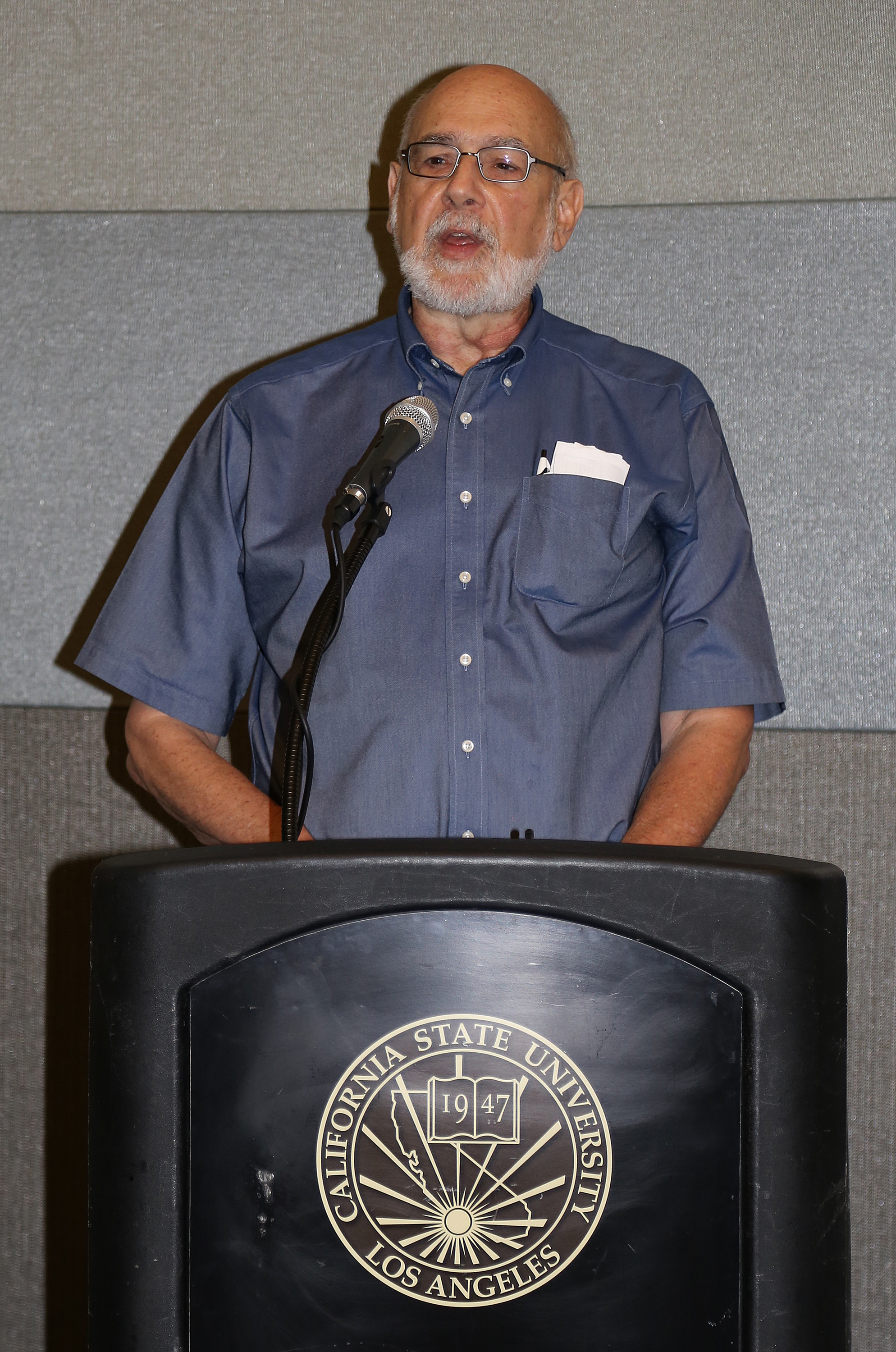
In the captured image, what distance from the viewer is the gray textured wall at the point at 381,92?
1.61 meters

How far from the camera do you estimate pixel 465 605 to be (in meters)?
1.28

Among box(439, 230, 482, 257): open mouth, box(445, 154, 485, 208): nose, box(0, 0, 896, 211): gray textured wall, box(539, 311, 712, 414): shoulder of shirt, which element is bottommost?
box(539, 311, 712, 414): shoulder of shirt

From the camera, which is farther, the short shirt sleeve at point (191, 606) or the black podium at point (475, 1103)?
the short shirt sleeve at point (191, 606)

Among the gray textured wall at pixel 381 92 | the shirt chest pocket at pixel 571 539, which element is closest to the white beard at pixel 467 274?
the shirt chest pocket at pixel 571 539

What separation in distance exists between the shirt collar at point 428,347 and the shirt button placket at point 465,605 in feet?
0.13

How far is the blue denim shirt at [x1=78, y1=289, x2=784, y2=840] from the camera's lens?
125 centimetres

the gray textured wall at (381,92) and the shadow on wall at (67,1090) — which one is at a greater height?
the gray textured wall at (381,92)

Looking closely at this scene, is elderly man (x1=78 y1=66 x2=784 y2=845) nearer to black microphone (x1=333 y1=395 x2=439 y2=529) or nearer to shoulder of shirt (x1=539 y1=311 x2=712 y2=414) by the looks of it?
shoulder of shirt (x1=539 y1=311 x2=712 y2=414)

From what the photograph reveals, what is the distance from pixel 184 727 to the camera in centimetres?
133

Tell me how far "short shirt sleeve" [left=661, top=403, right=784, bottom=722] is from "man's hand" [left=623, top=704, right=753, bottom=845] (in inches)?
0.7

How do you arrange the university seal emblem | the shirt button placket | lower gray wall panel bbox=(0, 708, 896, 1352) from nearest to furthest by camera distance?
the university seal emblem → the shirt button placket → lower gray wall panel bbox=(0, 708, 896, 1352)

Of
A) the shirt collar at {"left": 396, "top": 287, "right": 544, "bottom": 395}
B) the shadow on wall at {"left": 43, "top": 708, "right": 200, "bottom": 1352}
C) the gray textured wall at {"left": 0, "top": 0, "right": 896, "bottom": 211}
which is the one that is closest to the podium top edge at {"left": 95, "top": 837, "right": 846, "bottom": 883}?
the shirt collar at {"left": 396, "top": 287, "right": 544, "bottom": 395}

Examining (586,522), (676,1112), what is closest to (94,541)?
(586,522)

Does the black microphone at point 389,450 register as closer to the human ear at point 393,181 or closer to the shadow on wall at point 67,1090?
the human ear at point 393,181
